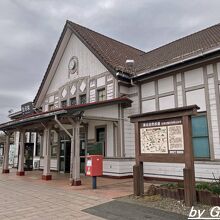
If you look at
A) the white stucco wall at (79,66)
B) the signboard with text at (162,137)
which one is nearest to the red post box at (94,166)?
the signboard with text at (162,137)

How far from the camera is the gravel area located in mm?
6012

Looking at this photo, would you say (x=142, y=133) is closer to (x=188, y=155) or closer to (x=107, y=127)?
(x=188, y=155)

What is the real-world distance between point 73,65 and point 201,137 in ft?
31.5

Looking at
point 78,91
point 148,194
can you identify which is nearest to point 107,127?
point 78,91

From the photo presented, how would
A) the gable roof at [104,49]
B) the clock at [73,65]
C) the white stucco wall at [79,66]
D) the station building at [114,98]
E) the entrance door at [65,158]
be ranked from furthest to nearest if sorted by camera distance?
1. the clock at [73,65]
2. the entrance door at [65,158]
3. the white stucco wall at [79,66]
4. the gable roof at [104,49]
5. the station building at [114,98]

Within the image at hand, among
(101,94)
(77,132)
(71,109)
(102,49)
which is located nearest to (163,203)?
(77,132)

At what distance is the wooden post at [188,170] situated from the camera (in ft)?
20.9

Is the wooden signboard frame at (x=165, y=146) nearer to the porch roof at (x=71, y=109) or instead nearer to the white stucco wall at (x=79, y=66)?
the porch roof at (x=71, y=109)

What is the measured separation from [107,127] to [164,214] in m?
7.97

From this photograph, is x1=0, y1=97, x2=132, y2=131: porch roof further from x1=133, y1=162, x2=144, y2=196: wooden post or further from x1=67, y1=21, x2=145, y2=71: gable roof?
x1=133, y1=162, x2=144, y2=196: wooden post

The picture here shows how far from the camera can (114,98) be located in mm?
12695

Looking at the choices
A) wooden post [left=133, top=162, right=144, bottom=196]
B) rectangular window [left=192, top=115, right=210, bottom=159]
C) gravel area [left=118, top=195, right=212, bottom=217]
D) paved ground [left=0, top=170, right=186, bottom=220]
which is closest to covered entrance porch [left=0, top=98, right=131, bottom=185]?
paved ground [left=0, top=170, right=186, bottom=220]

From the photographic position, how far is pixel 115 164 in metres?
12.5

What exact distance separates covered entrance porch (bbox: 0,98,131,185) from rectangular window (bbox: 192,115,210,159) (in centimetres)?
355
